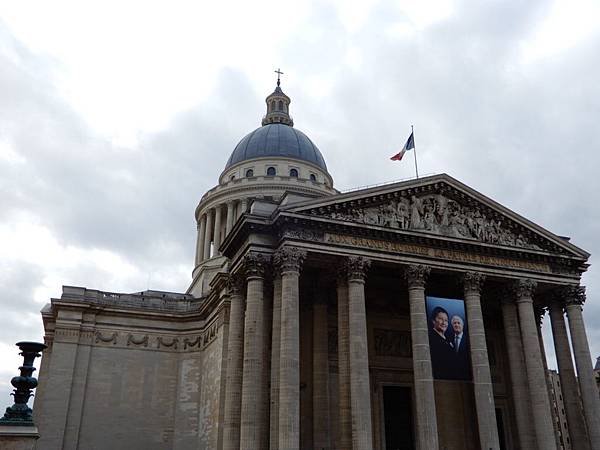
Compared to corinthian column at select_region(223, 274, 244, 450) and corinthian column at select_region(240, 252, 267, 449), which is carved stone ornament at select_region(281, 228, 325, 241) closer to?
corinthian column at select_region(240, 252, 267, 449)

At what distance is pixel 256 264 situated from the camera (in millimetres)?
27859

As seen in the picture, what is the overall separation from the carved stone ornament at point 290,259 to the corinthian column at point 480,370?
8907mm

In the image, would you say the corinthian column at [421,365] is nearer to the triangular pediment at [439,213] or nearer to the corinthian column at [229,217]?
the triangular pediment at [439,213]

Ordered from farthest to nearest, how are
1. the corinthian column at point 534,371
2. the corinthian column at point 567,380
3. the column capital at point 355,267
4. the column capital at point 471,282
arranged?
the corinthian column at point 567,380, the column capital at point 471,282, the corinthian column at point 534,371, the column capital at point 355,267

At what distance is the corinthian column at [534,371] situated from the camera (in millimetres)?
28062

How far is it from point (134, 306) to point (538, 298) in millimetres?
26162

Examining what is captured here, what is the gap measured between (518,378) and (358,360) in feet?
32.8

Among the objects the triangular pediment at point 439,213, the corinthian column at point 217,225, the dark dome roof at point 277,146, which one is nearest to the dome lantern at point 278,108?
the dark dome roof at point 277,146

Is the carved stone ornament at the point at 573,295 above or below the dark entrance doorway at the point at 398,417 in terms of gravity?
above

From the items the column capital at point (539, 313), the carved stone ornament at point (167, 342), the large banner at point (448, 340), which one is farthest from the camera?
the carved stone ornament at point (167, 342)

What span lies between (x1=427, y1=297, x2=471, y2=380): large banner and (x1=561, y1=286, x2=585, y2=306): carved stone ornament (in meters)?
7.33

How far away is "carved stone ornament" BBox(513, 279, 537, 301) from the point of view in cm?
3106

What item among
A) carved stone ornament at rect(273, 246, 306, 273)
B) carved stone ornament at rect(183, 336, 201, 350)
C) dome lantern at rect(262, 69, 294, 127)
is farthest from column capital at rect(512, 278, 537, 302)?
dome lantern at rect(262, 69, 294, 127)

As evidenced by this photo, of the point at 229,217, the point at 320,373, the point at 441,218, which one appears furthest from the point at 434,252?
the point at 229,217
